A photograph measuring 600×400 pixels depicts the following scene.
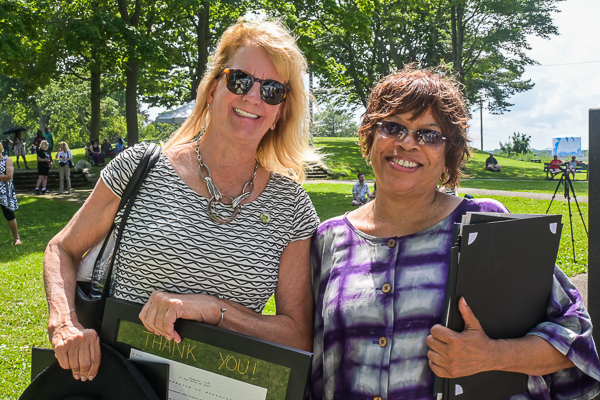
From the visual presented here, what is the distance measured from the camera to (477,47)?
31.2m

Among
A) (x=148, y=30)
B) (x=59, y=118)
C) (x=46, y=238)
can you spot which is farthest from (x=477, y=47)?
(x=59, y=118)

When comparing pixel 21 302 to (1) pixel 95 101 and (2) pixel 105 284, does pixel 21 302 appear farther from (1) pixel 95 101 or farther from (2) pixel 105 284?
(1) pixel 95 101

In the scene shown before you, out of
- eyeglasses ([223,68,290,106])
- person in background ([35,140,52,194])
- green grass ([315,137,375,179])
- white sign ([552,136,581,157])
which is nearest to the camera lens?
eyeglasses ([223,68,290,106])

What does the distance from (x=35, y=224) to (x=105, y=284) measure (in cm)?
1227

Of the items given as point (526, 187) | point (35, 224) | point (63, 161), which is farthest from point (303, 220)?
point (526, 187)

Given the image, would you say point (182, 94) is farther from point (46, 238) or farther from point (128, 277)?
point (128, 277)

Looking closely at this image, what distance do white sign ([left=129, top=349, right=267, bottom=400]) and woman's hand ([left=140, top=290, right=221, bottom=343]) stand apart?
113mm

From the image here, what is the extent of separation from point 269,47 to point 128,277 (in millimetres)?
1184

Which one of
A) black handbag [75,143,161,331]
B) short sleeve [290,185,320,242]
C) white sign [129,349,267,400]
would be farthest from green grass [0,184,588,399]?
short sleeve [290,185,320,242]

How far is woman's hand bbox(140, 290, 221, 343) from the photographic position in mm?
1652

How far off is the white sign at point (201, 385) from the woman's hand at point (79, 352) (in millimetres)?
149

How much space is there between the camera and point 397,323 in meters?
1.80

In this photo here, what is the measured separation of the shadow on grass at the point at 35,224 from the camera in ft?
31.9

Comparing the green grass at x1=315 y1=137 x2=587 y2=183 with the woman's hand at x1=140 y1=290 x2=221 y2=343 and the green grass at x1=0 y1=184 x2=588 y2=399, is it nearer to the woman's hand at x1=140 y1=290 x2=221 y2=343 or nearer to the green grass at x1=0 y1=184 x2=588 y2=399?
the green grass at x1=0 y1=184 x2=588 y2=399
